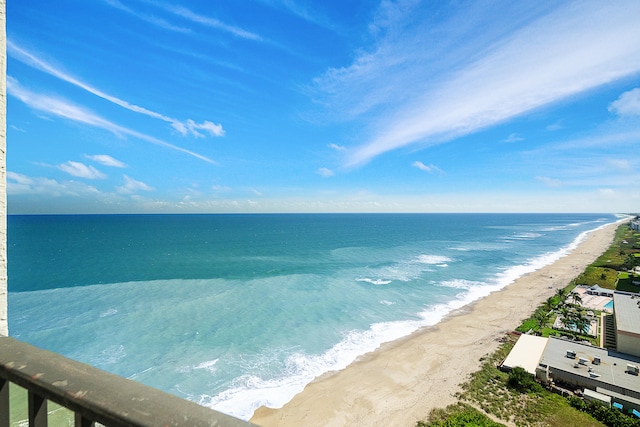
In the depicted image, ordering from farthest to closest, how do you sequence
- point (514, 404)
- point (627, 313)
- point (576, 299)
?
point (576, 299) < point (627, 313) < point (514, 404)

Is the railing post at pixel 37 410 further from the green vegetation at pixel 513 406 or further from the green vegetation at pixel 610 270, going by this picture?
the green vegetation at pixel 610 270

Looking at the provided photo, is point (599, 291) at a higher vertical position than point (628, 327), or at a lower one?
lower

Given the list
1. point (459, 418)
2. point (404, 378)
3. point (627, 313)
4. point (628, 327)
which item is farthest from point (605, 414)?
point (627, 313)

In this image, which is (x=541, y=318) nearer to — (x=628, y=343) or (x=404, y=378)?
(x=628, y=343)

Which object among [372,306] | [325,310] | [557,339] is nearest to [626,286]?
[557,339]

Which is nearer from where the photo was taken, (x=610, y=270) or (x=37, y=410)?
(x=37, y=410)

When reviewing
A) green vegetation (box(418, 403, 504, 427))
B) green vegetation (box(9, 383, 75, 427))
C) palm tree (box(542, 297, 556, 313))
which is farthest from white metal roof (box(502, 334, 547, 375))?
green vegetation (box(9, 383, 75, 427))

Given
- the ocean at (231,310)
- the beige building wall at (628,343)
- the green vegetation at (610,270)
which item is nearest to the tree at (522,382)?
the ocean at (231,310)

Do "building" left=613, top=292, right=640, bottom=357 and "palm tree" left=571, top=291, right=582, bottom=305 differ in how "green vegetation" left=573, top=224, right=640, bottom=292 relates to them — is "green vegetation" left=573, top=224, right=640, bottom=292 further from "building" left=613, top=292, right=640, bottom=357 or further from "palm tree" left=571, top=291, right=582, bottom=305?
"building" left=613, top=292, right=640, bottom=357
